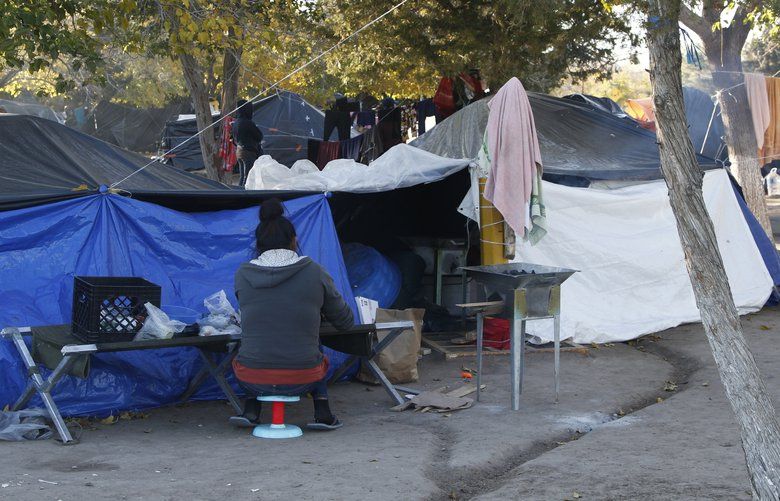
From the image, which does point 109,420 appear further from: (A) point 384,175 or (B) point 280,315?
(A) point 384,175

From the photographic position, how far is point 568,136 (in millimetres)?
10477

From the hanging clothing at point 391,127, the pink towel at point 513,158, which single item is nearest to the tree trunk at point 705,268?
the pink towel at point 513,158

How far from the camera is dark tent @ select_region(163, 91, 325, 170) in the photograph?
88.5ft

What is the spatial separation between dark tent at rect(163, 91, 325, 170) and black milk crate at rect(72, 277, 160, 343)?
20536 millimetres

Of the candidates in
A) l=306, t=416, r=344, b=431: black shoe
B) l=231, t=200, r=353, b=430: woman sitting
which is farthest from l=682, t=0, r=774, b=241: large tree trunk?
l=231, t=200, r=353, b=430: woman sitting

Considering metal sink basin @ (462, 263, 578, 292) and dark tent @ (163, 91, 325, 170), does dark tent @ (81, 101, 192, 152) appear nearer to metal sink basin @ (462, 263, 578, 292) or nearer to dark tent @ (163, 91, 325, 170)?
dark tent @ (163, 91, 325, 170)

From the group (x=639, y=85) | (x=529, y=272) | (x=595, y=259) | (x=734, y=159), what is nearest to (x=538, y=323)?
(x=595, y=259)

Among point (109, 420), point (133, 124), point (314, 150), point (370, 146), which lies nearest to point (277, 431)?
point (109, 420)

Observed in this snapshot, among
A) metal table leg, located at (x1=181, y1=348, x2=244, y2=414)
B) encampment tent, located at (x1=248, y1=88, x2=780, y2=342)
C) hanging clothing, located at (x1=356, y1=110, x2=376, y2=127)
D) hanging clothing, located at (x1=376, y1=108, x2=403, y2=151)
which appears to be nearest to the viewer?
metal table leg, located at (x1=181, y1=348, x2=244, y2=414)

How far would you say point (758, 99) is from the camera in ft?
45.7

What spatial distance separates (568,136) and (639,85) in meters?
56.4

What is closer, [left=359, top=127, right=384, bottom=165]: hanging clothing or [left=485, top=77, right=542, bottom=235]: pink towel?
[left=485, top=77, right=542, bottom=235]: pink towel

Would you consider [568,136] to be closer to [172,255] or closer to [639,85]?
[172,255]

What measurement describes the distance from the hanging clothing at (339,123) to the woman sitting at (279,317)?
428 inches
